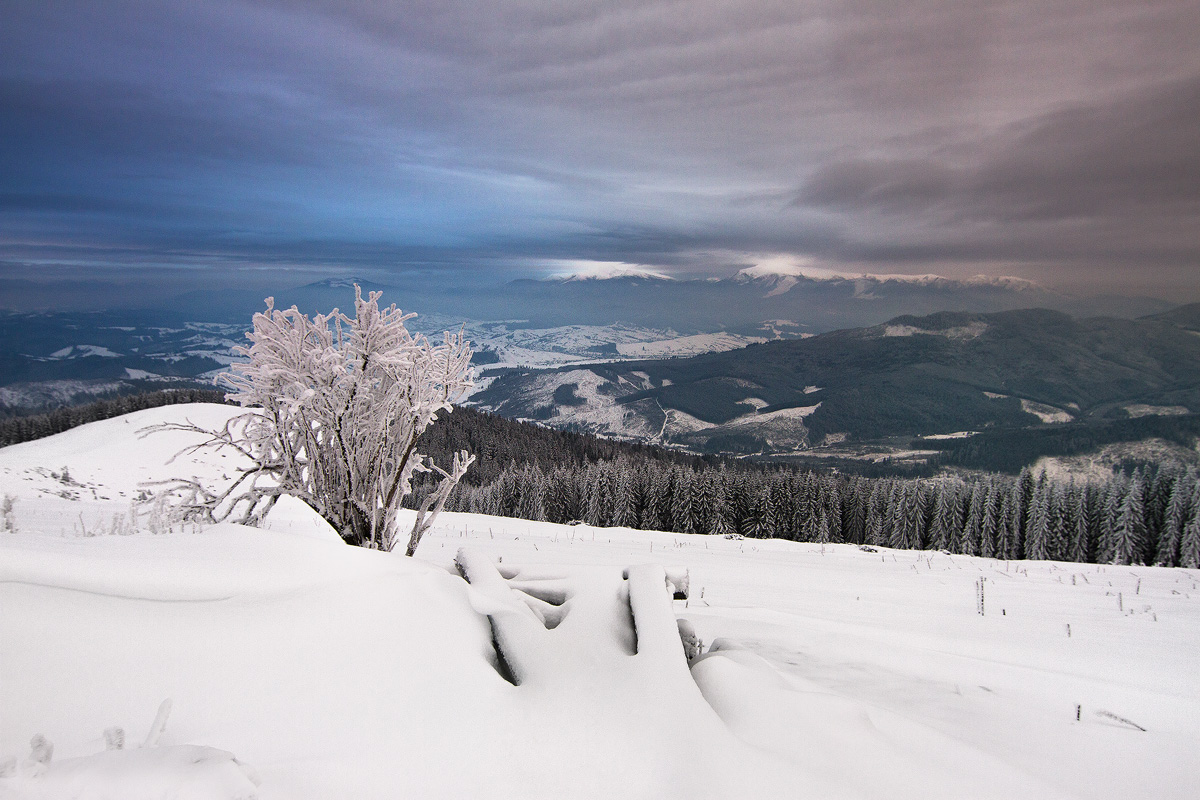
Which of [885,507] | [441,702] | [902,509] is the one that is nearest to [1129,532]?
[902,509]

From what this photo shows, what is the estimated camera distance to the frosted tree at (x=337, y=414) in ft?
19.8

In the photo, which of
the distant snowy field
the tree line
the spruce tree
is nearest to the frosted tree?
the distant snowy field

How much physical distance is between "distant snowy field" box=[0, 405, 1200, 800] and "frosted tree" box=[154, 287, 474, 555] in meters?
1.60

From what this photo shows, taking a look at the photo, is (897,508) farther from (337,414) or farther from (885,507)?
(337,414)

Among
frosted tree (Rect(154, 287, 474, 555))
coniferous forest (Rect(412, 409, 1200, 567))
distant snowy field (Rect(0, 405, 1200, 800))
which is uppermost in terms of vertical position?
frosted tree (Rect(154, 287, 474, 555))

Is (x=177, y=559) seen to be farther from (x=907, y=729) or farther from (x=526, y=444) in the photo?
(x=526, y=444)

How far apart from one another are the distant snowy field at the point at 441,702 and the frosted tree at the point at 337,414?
1.60m

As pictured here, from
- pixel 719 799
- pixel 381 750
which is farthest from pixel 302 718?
pixel 719 799

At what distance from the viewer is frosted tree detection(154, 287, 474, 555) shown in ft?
19.8

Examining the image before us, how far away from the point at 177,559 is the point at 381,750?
5.53ft

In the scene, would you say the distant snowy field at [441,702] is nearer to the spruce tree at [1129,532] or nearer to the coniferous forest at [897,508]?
the coniferous forest at [897,508]

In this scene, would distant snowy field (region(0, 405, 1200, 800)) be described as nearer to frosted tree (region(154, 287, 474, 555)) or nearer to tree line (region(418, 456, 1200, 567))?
frosted tree (region(154, 287, 474, 555))

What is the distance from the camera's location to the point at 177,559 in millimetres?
2957

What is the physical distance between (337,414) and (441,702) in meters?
4.34
